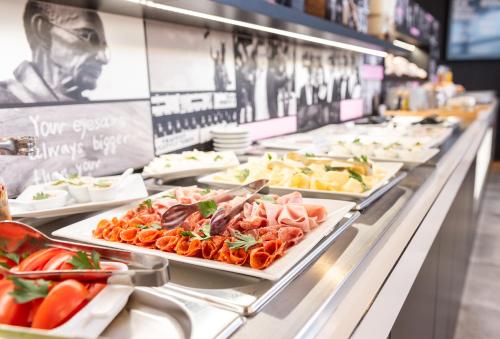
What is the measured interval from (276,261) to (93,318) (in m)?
0.32

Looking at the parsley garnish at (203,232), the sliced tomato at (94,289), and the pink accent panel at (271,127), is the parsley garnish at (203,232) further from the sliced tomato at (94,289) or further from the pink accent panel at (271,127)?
the pink accent panel at (271,127)

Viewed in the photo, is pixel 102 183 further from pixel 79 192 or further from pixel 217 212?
pixel 217 212

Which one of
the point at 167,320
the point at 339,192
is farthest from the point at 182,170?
the point at 167,320

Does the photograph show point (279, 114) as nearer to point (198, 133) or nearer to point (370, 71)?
point (198, 133)

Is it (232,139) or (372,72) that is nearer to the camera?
(232,139)

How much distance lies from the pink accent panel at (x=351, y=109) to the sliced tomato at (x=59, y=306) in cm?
362

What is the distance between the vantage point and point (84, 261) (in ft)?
2.03

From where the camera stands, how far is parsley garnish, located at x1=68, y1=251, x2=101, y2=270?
24.3 inches

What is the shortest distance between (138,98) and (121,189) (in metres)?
0.66

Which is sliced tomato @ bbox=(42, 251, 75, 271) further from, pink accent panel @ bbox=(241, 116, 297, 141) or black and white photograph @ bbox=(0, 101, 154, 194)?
pink accent panel @ bbox=(241, 116, 297, 141)

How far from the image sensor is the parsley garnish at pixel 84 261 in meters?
0.62

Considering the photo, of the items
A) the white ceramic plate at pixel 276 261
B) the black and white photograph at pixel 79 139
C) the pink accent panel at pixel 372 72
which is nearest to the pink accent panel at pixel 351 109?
the pink accent panel at pixel 372 72

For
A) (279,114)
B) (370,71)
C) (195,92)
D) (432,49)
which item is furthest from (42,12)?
(432,49)

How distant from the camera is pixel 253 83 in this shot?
259 centimetres
